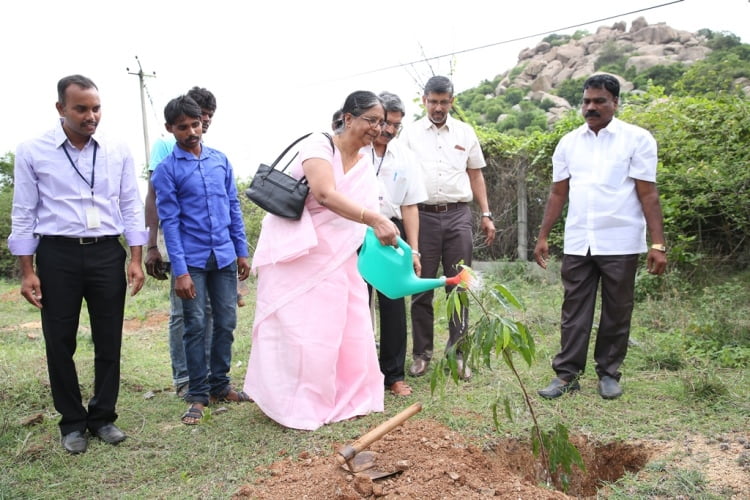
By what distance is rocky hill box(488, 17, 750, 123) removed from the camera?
48.4 m

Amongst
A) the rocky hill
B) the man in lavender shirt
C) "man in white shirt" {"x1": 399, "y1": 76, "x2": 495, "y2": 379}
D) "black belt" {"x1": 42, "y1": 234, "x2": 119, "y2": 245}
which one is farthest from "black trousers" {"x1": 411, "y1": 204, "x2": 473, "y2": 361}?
the rocky hill

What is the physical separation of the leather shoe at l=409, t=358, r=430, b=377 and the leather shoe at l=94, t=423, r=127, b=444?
1912 mm

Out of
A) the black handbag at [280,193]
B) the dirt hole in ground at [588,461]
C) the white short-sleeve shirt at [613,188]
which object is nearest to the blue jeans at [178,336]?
the black handbag at [280,193]

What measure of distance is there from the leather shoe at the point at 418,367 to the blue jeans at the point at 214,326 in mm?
1272

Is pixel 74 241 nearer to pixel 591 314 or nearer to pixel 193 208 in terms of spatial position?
pixel 193 208

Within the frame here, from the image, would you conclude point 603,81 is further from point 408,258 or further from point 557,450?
point 557,450

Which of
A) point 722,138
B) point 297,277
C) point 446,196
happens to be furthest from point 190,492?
point 722,138

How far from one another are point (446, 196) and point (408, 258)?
60.8 inches

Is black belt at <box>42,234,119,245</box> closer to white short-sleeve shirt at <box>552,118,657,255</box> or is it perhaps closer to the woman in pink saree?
the woman in pink saree

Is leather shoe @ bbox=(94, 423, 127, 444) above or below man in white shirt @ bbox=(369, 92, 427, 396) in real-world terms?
below

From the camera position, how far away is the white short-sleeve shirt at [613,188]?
3666 millimetres

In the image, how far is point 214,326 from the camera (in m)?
3.92

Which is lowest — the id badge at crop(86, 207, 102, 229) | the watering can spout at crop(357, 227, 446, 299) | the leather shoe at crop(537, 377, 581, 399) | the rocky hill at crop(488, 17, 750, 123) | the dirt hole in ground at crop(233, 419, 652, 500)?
the leather shoe at crop(537, 377, 581, 399)

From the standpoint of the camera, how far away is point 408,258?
9.61 ft
